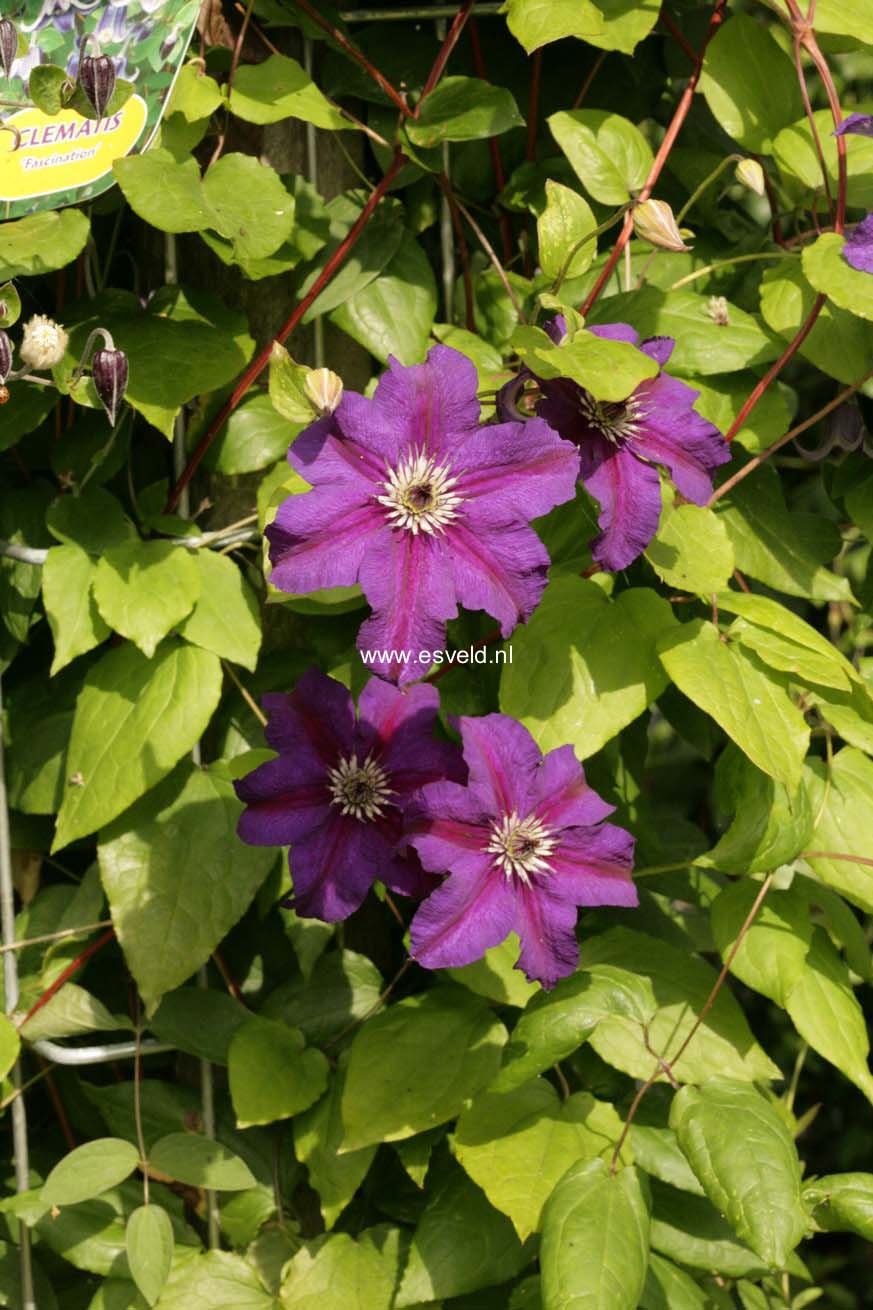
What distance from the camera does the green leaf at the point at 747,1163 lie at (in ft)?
3.08

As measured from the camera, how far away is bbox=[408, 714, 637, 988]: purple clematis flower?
3.03ft

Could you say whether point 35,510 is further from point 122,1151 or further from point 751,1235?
point 751,1235

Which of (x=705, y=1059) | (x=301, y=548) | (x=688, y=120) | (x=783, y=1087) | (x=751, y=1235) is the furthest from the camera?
(x=783, y=1087)

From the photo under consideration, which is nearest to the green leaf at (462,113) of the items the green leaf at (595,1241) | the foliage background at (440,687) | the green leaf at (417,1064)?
the foliage background at (440,687)

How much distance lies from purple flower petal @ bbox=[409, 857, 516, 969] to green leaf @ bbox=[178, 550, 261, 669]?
0.27 metres

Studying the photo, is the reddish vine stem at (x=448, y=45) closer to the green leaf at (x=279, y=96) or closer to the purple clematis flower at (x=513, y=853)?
the green leaf at (x=279, y=96)

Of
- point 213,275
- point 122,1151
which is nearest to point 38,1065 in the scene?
point 122,1151

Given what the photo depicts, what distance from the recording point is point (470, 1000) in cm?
113

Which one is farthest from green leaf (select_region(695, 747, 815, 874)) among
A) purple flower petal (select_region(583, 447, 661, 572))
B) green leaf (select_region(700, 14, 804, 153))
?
green leaf (select_region(700, 14, 804, 153))

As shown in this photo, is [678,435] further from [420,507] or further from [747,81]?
[747,81]

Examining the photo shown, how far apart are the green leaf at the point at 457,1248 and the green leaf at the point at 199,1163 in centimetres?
15

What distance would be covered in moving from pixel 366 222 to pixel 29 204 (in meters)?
0.31

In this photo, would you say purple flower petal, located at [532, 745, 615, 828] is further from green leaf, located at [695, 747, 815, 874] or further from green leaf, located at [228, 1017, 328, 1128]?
green leaf, located at [228, 1017, 328, 1128]

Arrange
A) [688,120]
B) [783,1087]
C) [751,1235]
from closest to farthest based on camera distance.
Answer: [751,1235] < [688,120] < [783,1087]
